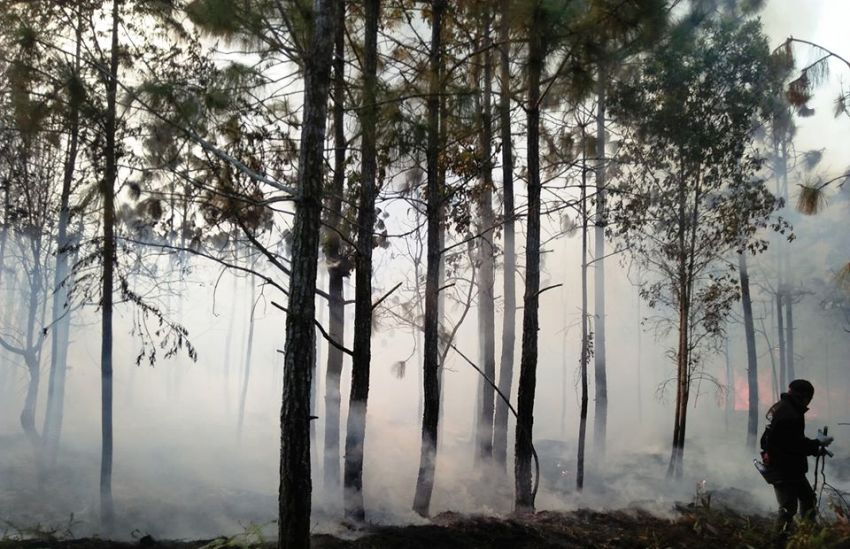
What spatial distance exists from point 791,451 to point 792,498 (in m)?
0.58

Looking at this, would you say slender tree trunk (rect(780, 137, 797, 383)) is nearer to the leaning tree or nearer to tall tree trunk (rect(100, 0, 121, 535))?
the leaning tree

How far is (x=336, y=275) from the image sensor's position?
1284 centimetres

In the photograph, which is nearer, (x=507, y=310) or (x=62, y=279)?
(x=507, y=310)

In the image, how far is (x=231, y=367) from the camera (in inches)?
2040

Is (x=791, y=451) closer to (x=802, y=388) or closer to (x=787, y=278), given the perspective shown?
(x=802, y=388)

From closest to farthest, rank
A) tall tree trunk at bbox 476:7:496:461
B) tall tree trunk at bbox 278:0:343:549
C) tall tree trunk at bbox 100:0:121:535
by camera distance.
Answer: tall tree trunk at bbox 278:0:343:549 < tall tree trunk at bbox 100:0:121:535 < tall tree trunk at bbox 476:7:496:461

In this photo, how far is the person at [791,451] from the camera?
724cm

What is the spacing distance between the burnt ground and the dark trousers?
239mm

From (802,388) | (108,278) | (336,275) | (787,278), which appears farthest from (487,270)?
(787,278)

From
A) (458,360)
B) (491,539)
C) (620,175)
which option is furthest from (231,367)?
(491,539)

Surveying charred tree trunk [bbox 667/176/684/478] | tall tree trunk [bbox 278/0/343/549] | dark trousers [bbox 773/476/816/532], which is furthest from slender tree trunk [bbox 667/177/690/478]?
tall tree trunk [bbox 278/0/343/549]

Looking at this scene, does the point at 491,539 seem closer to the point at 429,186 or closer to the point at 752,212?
the point at 429,186

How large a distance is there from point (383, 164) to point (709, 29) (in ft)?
37.8

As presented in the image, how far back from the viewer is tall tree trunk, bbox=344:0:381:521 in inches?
388
